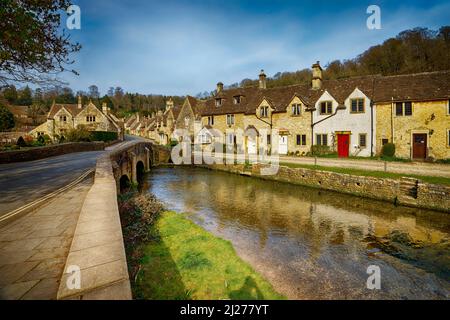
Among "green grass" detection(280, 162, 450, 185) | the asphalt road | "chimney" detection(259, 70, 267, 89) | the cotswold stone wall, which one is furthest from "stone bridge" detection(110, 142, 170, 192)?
"chimney" detection(259, 70, 267, 89)

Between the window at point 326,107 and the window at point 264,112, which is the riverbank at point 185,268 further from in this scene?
the window at point 264,112

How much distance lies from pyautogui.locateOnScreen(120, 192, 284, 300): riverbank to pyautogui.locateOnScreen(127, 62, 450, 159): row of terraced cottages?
77.9ft

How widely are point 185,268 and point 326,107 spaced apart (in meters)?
27.0

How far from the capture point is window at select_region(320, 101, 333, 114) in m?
29.0

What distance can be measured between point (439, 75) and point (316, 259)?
26.9 meters

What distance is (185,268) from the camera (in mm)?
7473

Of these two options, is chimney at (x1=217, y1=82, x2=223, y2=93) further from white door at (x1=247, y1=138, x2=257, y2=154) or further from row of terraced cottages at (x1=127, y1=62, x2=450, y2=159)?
white door at (x1=247, y1=138, x2=257, y2=154)

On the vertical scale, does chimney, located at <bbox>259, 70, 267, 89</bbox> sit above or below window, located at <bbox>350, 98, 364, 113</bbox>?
above

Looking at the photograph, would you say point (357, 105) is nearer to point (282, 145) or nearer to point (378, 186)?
point (282, 145)

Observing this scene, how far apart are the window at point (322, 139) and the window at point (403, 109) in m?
7.26

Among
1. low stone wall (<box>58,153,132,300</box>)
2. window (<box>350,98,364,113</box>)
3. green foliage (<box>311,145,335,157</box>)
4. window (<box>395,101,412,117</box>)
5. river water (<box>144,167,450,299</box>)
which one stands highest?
window (<box>350,98,364,113</box>)

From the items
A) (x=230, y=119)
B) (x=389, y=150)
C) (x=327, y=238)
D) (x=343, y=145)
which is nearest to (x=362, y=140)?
(x=343, y=145)

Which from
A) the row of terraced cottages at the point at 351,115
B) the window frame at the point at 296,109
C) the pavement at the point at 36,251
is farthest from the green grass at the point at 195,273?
the window frame at the point at 296,109
